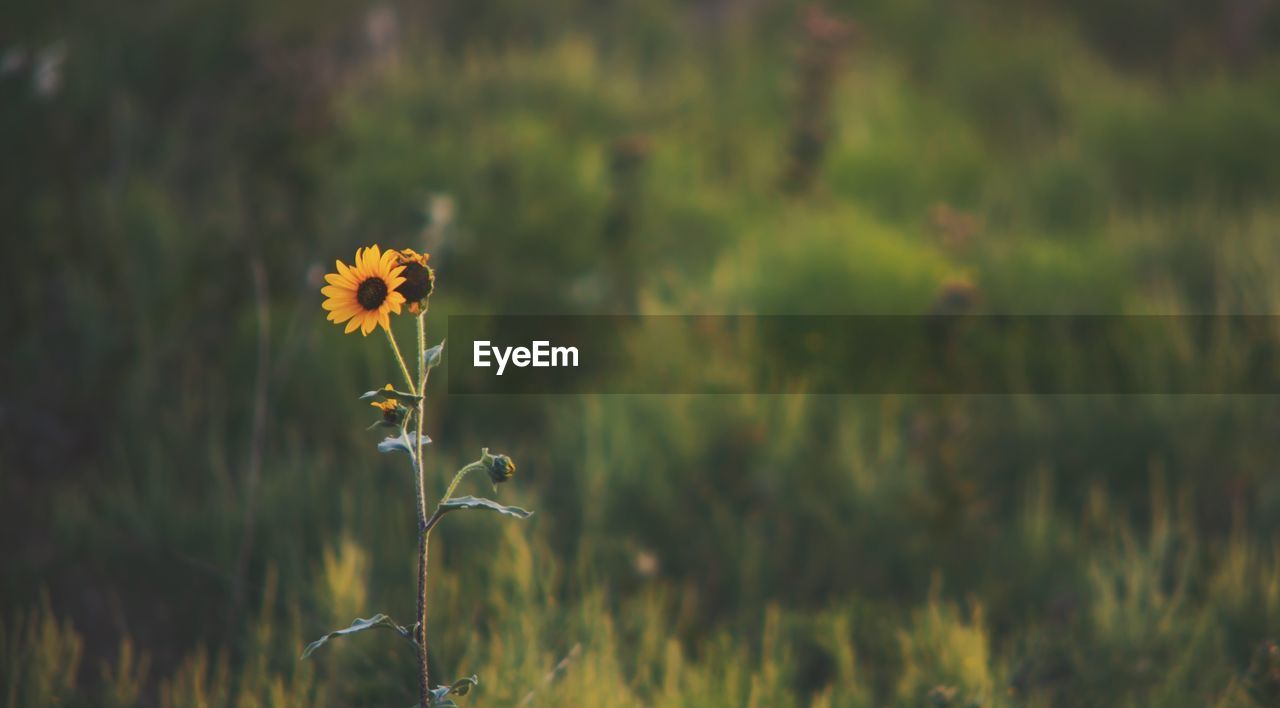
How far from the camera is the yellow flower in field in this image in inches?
46.1

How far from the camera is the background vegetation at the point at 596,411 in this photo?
1738 mm

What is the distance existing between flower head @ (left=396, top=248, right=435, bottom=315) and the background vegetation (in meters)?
0.61

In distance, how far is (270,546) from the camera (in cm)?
199

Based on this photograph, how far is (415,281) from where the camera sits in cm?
118

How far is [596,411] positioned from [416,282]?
123cm

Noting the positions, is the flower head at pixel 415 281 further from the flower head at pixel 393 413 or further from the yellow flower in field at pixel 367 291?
the flower head at pixel 393 413

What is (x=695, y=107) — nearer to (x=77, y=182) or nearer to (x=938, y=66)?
(x=938, y=66)

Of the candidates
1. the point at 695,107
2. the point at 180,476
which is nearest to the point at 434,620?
the point at 180,476

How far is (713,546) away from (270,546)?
81 centimetres
